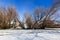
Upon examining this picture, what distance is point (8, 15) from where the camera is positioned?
11.7m

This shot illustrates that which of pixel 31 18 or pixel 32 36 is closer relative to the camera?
pixel 32 36

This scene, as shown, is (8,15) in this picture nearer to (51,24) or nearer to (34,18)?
(34,18)

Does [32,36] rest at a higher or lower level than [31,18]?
lower

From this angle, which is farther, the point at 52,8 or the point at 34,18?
the point at 34,18

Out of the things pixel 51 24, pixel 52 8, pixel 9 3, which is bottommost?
pixel 51 24

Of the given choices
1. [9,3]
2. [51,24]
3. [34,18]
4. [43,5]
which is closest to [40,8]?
[43,5]

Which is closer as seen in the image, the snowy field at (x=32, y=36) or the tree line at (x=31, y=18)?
the snowy field at (x=32, y=36)

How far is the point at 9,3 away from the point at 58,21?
18.7 feet

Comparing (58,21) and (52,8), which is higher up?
(52,8)

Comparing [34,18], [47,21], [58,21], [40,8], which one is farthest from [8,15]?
[58,21]

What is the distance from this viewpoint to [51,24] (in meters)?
11.1

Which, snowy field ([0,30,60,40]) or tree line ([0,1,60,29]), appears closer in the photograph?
snowy field ([0,30,60,40])

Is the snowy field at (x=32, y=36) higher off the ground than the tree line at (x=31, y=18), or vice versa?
the tree line at (x=31, y=18)

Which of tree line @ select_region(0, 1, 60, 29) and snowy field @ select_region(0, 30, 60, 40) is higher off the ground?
tree line @ select_region(0, 1, 60, 29)
